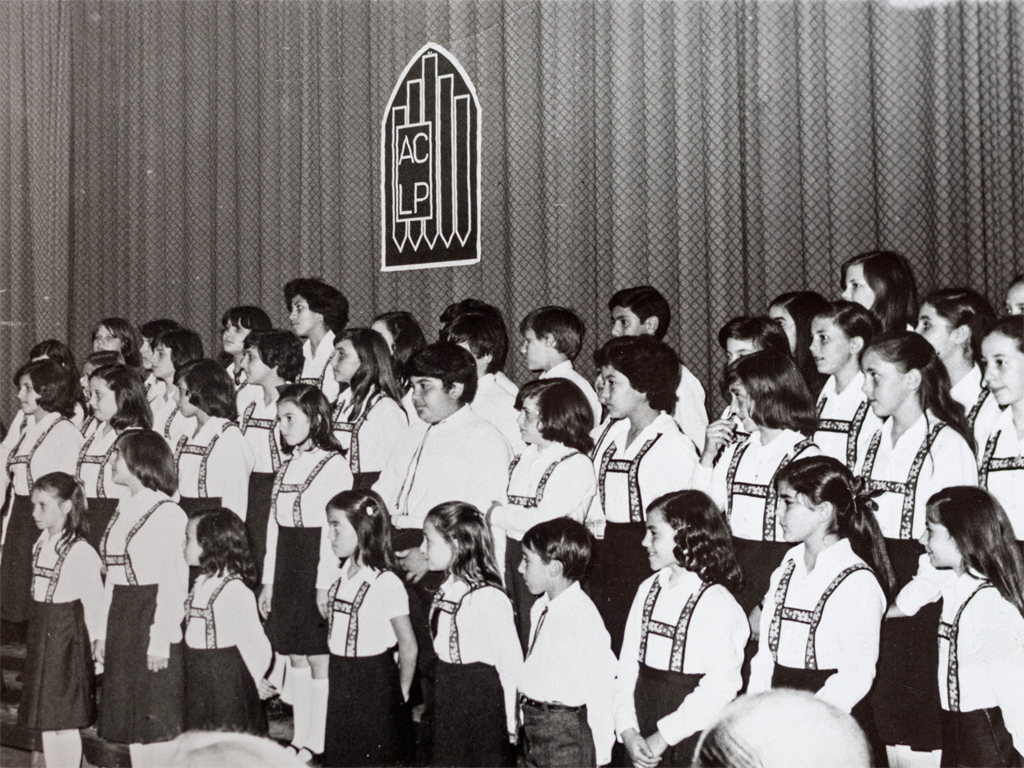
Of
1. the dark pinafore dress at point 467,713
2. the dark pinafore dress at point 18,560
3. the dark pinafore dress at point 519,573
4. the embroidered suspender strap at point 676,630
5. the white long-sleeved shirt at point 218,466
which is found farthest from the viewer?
the white long-sleeved shirt at point 218,466

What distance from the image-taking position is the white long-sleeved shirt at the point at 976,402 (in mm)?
2352

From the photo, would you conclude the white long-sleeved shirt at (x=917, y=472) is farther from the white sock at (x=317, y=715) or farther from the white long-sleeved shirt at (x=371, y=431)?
the white sock at (x=317, y=715)

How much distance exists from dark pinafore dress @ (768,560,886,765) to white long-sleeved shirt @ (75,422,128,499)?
1908mm

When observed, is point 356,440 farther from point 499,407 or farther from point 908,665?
point 908,665

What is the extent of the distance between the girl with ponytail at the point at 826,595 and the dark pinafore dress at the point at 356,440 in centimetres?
121

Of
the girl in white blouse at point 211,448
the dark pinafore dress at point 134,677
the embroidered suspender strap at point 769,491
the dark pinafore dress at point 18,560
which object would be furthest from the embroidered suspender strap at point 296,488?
the embroidered suspender strap at point 769,491

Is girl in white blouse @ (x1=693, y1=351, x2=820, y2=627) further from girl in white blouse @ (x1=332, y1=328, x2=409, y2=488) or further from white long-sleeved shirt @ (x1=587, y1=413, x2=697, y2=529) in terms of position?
girl in white blouse @ (x1=332, y1=328, x2=409, y2=488)

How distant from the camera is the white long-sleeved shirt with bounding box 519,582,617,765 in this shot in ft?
7.99

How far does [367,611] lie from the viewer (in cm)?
274

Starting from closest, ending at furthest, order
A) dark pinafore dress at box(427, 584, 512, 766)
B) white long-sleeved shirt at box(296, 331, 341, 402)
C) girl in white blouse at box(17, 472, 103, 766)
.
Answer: dark pinafore dress at box(427, 584, 512, 766)
girl in white blouse at box(17, 472, 103, 766)
white long-sleeved shirt at box(296, 331, 341, 402)

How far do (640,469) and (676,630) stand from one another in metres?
0.45

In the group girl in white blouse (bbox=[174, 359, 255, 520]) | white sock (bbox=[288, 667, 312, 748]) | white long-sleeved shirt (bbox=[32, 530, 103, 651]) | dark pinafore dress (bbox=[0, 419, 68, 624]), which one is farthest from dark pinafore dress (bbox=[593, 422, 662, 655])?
dark pinafore dress (bbox=[0, 419, 68, 624])

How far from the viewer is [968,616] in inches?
85.8

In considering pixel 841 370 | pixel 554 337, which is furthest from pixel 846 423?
pixel 554 337
